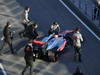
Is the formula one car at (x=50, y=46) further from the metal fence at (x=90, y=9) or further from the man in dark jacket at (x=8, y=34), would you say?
the metal fence at (x=90, y=9)

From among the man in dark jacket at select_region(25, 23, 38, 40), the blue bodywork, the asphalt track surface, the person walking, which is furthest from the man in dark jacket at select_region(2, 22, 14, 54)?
the person walking

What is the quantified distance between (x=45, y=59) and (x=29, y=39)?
2.52 m

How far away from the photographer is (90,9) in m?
28.3

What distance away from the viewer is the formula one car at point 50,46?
2319cm

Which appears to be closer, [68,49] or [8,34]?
[8,34]

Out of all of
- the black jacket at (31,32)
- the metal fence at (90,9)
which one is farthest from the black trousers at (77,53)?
the metal fence at (90,9)

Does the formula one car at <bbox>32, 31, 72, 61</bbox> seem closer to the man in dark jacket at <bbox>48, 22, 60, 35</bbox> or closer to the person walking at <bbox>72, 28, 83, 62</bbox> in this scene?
the man in dark jacket at <bbox>48, 22, 60, 35</bbox>

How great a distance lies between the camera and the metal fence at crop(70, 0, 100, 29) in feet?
89.5

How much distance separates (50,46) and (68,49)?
127 cm

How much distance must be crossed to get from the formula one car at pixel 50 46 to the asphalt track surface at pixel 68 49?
0.42 m

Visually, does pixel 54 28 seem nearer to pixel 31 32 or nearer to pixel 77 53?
pixel 31 32

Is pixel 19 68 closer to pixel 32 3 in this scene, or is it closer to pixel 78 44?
pixel 78 44

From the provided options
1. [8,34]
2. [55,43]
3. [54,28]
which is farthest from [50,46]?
[8,34]

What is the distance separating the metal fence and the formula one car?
3.51 meters
